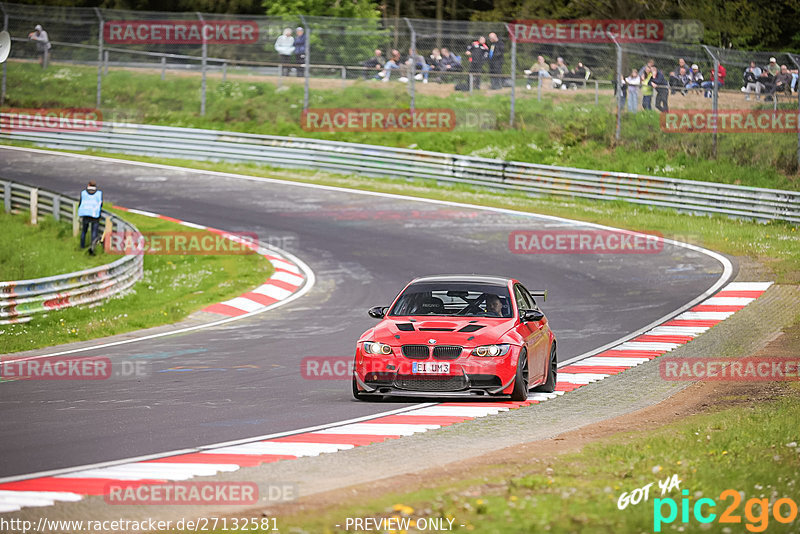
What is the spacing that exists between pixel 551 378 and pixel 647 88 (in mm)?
20243

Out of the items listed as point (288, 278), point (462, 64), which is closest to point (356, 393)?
point (288, 278)

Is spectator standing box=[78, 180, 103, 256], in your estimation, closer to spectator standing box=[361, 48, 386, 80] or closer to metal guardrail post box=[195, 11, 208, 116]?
metal guardrail post box=[195, 11, 208, 116]

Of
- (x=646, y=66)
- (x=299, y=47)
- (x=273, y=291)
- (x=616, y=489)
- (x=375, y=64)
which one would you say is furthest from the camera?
(x=299, y=47)

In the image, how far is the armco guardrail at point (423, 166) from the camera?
29.0 meters

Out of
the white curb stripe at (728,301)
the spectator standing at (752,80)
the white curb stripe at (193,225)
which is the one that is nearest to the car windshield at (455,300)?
the white curb stripe at (728,301)

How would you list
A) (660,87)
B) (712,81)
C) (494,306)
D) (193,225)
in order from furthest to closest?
(660,87) → (712,81) → (193,225) → (494,306)

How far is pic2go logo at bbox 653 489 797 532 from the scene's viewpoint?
257 inches

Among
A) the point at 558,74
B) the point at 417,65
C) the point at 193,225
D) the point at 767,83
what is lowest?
the point at 193,225

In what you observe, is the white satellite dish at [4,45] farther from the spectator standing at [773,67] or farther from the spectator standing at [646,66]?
the spectator standing at [773,67]

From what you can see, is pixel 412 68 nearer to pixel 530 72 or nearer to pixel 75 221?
pixel 530 72

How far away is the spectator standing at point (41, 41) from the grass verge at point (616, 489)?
34823 mm

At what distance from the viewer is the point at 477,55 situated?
33625mm

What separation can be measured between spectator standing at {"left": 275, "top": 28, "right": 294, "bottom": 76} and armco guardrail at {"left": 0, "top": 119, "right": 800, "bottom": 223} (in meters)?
2.44

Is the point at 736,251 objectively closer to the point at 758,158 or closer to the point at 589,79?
the point at 758,158
